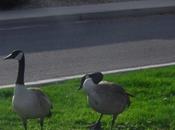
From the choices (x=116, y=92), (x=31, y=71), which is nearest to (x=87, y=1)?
(x=31, y=71)

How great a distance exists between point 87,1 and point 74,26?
2.78 metres

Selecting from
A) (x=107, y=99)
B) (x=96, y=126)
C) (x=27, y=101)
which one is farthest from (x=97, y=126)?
(x=27, y=101)

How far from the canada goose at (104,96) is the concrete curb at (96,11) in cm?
911

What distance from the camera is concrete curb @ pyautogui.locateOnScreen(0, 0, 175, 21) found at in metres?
16.7

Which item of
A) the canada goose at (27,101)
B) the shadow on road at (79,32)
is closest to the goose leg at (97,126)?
the canada goose at (27,101)

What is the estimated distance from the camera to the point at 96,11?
56.2 ft

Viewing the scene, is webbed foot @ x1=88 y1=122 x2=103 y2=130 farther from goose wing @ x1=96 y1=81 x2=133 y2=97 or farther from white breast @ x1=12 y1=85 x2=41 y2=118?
white breast @ x1=12 y1=85 x2=41 y2=118

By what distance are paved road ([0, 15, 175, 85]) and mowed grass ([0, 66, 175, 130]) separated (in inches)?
45.0

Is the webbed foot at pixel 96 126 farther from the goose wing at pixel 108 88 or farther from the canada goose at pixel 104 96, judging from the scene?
the goose wing at pixel 108 88

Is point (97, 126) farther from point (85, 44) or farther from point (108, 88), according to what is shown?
point (85, 44)

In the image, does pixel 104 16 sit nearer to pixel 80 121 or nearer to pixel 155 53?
pixel 155 53

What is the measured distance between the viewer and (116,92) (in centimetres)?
722

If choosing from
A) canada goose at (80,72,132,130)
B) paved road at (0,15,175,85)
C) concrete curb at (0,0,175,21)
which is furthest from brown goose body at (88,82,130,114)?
concrete curb at (0,0,175,21)

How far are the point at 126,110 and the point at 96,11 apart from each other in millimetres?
8973
